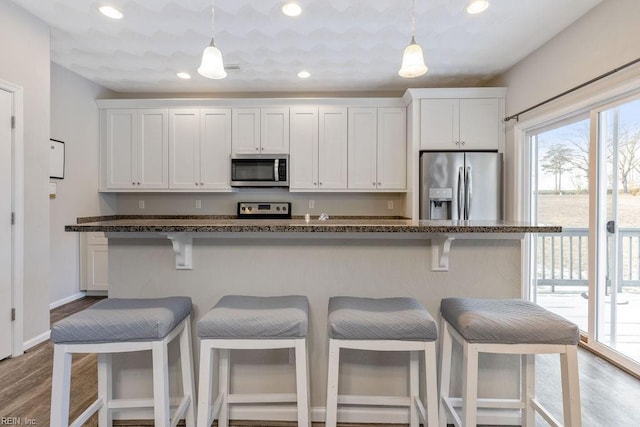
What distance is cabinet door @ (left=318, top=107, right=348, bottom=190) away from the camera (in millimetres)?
3896

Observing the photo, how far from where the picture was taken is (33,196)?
2562mm

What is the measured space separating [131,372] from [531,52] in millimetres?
3968

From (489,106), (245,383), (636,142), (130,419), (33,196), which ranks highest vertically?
(489,106)

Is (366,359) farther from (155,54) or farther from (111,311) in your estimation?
(155,54)

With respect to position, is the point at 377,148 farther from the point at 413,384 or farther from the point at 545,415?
the point at 545,415

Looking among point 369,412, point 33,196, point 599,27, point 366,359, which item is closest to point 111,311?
point 366,359

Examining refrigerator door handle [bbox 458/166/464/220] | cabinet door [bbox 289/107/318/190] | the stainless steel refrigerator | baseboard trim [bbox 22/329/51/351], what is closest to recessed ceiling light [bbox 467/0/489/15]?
the stainless steel refrigerator

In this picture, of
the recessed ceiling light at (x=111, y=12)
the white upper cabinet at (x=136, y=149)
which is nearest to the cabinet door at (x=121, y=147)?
the white upper cabinet at (x=136, y=149)

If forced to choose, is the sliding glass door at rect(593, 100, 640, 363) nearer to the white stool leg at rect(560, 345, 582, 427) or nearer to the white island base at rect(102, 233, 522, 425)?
the white island base at rect(102, 233, 522, 425)

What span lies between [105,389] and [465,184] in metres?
3.31

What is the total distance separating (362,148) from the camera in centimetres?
390

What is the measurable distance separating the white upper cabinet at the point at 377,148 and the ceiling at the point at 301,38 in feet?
1.31

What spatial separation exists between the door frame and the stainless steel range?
213 cm

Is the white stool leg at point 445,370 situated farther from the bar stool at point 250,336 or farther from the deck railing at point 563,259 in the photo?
the deck railing at point 563,259
